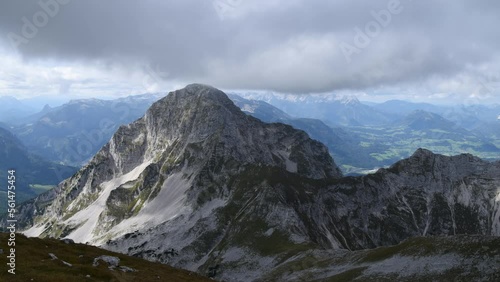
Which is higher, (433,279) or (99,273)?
(99,273)

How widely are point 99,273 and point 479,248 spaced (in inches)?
2893

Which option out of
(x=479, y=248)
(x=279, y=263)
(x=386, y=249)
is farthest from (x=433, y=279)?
(x=279, y=263)

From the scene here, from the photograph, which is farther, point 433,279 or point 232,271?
point 232,271

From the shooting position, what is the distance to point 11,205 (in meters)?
54.4

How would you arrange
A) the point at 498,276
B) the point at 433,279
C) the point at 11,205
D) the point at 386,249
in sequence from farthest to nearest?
1. the point at 386,249
2. the point at 433,279
3. the point at 498,276
4. the point at 11,205

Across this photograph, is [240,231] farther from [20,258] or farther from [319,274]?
[20,258]

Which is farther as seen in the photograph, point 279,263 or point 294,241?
point 294,241

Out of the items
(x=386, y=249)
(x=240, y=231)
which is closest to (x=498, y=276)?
(x=386, y=249)

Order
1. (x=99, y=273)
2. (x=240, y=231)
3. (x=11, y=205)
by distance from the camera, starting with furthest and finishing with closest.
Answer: (x=240, y=231) < (x=99, y=273) < (x=11, y=205)

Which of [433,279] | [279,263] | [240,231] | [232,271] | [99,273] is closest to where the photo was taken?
[99,273]

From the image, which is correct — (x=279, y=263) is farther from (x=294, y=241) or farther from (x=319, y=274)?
(x=319, y=274)

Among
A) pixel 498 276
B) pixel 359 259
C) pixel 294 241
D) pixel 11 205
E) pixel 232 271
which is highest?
pixel 11 205

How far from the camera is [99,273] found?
58.8 meters

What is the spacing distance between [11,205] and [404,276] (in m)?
76.0
